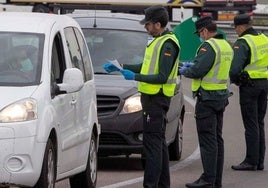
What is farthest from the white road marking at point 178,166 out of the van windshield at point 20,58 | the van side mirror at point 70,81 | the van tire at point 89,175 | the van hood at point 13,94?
the van hood at point 13,94

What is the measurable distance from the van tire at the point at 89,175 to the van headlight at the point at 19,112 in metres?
1.98

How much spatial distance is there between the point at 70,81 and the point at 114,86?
10.5 ft

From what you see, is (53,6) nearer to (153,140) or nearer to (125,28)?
(125,28)

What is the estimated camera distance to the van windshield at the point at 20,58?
8828mm

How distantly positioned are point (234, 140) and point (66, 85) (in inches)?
279

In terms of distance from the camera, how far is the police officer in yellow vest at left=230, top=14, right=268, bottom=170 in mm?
12484

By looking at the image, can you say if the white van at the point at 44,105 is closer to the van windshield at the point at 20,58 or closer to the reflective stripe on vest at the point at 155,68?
the van windshield at the point at 20,58

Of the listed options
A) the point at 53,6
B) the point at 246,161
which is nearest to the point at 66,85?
the point at 246,161

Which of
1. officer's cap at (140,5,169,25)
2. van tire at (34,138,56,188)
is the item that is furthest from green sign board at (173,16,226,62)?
van tire at (34,138,56,188)

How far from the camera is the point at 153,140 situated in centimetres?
978

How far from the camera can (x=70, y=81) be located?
8961 mm

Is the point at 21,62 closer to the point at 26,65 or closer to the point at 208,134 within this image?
the point at 26,65

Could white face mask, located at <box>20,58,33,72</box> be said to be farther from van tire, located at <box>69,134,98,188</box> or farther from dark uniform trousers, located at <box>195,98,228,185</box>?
dark uniform trousers, located at <box>195,98,228,185</box>

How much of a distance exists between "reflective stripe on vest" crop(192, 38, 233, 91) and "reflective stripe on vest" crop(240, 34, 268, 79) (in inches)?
66.3
